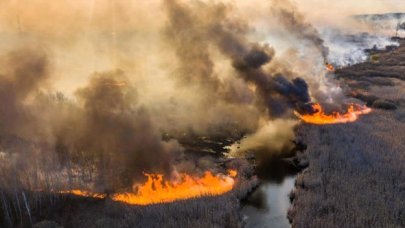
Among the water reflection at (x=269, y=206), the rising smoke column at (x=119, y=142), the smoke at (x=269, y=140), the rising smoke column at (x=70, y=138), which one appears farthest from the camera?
the smoke at (x=269, y=140)

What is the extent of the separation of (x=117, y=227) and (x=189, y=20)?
6083 centimetres

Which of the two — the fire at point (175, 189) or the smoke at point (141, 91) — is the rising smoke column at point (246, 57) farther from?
the fire at point (175, 189)

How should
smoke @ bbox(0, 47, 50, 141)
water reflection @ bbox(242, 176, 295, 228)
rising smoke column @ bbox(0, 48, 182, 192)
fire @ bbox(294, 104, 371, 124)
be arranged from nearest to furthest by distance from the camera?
1. water reflection @ bbox(242, 176, 295, 228)
2. rising smoke column @ bbox(0, 48, 182, 192)
3. smoke @ bbox(0, 47, 50, 141)
4. fire @ bbox(294, 104, 371, 124)

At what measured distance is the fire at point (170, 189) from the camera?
56.8m

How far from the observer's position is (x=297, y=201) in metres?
58.2

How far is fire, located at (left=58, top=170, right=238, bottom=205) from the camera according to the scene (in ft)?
186

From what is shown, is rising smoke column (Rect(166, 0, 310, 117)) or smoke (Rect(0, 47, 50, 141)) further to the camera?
rising smoke column (Rect(166, 0, 310, 117))

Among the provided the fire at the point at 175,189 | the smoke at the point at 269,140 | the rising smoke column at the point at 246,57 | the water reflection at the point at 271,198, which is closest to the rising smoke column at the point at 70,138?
the fire at the point at 175,189

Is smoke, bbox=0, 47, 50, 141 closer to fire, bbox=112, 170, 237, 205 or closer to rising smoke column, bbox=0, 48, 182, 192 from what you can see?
rising smoke column, bbox=0, 48, 182, 192

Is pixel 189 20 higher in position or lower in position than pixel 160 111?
higher

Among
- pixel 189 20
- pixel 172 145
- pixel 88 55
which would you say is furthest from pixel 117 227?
pixel 88 55

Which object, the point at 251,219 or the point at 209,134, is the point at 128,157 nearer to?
the point at 251,219

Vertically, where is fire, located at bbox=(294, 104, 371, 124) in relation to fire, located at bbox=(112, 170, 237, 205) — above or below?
above

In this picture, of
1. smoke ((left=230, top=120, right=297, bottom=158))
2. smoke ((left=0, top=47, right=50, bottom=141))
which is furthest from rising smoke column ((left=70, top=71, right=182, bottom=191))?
smoke ((left=230, top=120, right=297, bottom=158))
